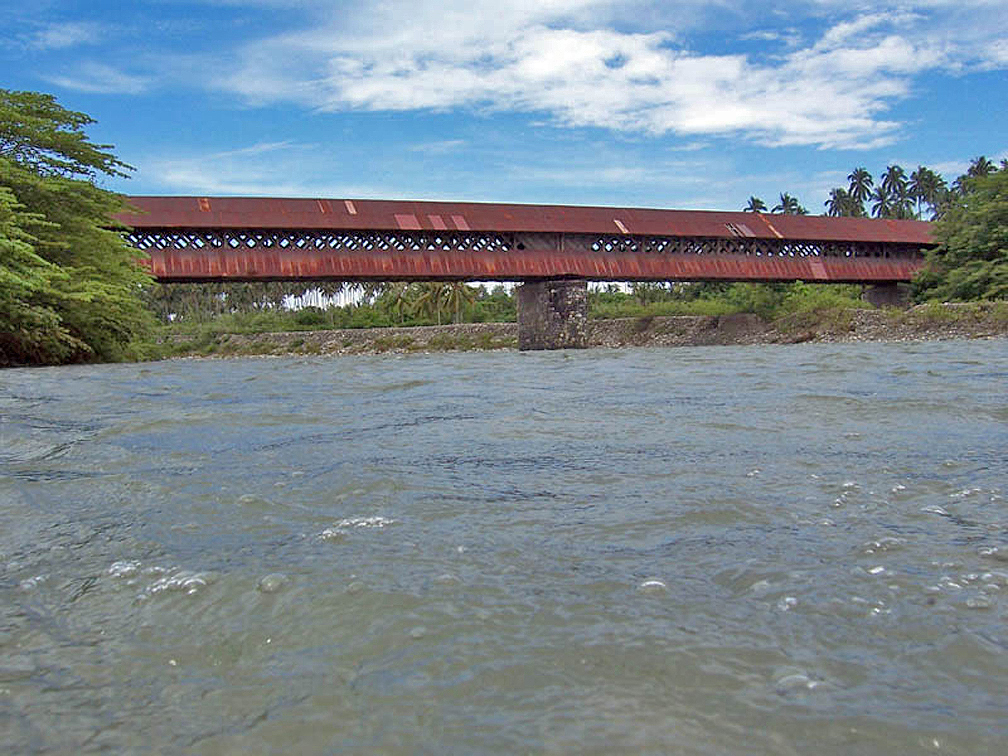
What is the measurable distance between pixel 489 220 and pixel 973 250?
47.6ft

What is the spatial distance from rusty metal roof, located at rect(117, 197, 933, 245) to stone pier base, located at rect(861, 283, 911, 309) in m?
1.64

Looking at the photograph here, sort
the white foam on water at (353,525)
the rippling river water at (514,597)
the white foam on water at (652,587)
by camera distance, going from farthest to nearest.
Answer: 1. the white foam on water at (353,525)
2. the white foam on water at (652,587)
3. the rippling river water at (514,597)

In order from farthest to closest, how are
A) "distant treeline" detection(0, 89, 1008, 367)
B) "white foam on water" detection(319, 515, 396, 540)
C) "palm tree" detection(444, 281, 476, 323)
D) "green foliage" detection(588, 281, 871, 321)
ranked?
"palm tree" detection(444, 281, 476, 323)
"green foliage" detection(588, 281, 871, 321)
"distant treeline" detection(0, 89, 1008, 367)
"white foam on water" detection(319, 515, 396, 540)

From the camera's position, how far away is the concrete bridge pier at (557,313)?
24250mm

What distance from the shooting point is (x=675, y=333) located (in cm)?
3077

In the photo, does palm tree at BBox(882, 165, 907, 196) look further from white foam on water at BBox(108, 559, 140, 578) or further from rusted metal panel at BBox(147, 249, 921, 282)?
white foam on water at BBox(108, 559, 140, 578)

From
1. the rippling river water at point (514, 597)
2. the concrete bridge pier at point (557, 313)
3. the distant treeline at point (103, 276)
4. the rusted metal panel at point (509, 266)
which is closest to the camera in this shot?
the rippling river water at point (514, 597)

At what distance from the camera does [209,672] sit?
1305 mm

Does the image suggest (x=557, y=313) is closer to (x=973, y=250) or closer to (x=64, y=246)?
(x=973, y=250)

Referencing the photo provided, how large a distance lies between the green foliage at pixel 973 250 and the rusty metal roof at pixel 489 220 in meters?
1.24

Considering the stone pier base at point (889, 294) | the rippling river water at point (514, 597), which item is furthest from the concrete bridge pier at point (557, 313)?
the rippling river water at point (514, 597)

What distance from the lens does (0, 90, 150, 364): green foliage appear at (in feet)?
43.0

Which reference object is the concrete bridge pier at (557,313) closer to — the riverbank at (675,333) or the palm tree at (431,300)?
the riverbank at (675,333)

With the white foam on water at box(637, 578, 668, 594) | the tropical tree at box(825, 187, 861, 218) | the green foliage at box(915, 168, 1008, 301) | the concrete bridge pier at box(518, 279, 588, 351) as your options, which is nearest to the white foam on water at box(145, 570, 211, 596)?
the white foam on water at box(637, 578, 668, 594)
